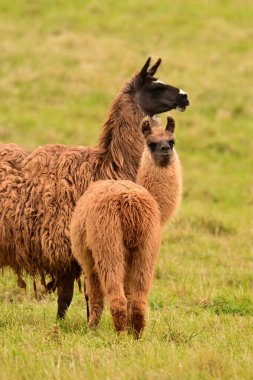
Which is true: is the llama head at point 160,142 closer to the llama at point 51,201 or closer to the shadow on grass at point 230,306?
the llama at point 51,201

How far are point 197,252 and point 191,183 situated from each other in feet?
17.5

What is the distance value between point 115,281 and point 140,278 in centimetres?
22

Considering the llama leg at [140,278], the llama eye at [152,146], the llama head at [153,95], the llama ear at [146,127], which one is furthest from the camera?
the llama head at [153,95]

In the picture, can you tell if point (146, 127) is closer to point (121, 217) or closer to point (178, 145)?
point (121, 217)

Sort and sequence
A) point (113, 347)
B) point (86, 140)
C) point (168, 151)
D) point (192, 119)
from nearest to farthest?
point (113, 347) → point (168, 151) → point (86, 140) → point (192, 119)

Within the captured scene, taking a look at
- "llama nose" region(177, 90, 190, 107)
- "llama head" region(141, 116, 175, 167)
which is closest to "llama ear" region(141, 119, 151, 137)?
"llama head" region(141, 116, 175, 167)

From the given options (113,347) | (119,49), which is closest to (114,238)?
(113,347)

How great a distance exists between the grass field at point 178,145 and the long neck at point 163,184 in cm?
96

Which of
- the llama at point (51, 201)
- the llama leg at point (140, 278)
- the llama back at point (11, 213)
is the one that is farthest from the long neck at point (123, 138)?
the llama leg at point (140, 278)

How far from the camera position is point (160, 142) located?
22.4 feet

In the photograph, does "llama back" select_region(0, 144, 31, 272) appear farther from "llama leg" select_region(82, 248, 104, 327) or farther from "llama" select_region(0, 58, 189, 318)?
"llama leg" select_region(82, 248, 104, 327)

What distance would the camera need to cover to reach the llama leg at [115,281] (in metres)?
5.68

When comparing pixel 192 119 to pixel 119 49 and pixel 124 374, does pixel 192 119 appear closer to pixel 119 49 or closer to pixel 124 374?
pixel 119 49

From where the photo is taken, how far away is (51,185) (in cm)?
765
